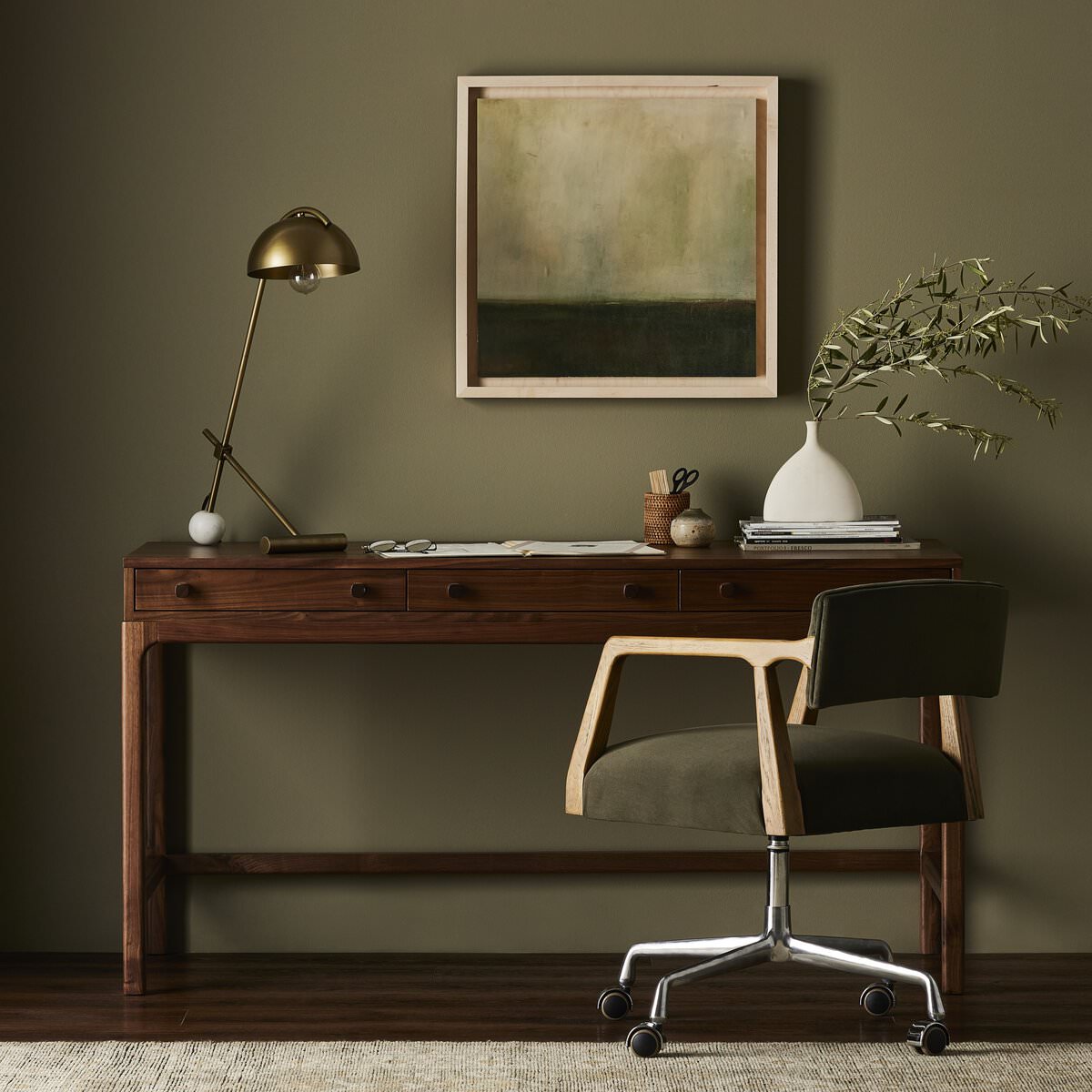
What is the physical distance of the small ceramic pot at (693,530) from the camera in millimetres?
3078

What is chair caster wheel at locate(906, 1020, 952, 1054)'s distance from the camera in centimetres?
260

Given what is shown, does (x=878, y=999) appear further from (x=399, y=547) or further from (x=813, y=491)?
(x=399, y=547)

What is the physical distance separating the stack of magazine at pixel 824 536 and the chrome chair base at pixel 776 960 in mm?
651

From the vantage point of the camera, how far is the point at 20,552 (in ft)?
11.0

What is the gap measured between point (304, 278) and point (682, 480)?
96 cm

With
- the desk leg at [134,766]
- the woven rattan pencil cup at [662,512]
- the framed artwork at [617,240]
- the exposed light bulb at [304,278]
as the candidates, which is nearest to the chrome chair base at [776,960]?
the woven rattan pencil cup at [662,512]

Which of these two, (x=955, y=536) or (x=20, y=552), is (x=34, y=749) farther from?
(x=955, y=536)

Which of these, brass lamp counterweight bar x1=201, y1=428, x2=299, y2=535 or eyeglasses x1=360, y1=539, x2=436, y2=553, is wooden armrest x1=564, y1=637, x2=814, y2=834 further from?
brass lamp counterweight bar x1=201, y1=428, x2=299, y2=535

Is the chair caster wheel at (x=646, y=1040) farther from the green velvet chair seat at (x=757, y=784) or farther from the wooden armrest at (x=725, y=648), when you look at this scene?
the wooden armrest at (x=725, y=648)

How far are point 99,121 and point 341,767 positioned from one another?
5.30ft

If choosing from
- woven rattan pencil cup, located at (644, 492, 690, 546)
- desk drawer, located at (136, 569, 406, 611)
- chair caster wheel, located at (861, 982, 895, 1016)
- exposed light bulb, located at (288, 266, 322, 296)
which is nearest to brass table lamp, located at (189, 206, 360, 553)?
exposed light bulb, located at (288, 266, 322, 296)

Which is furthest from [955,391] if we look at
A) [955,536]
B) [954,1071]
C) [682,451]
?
[954,1071]

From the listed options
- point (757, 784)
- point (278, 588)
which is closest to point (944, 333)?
point (757, 784)

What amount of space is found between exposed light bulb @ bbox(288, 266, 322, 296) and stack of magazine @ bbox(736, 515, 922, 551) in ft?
3.58
